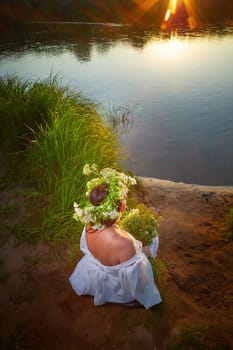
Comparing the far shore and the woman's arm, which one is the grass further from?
the woman's arm

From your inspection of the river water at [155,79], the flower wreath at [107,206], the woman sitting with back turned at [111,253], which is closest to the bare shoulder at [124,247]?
the woman sitting with back turned at [111,253]

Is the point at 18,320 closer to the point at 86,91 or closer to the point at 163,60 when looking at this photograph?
the point at 86,91

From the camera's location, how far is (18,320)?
3262 millimetres

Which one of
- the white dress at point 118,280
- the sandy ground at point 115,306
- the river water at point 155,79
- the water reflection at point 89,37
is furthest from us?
the water reflection at point 89,37

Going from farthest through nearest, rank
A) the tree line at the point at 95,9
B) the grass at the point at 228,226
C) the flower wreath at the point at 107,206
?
1. the tree line at the point at 95,9
2. the grass at the point at 228,226
3. the flower wreath at the point at 107,206

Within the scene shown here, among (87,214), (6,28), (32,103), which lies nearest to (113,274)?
(87,214)

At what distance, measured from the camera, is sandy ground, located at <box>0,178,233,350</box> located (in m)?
3.08

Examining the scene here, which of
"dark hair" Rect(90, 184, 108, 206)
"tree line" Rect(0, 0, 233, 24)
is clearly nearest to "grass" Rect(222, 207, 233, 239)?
"dark hair" Rect(90, 184, 108, 206)

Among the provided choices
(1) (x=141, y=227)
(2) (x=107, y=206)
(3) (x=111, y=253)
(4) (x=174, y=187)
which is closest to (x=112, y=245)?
(3) (x=111, y=253)

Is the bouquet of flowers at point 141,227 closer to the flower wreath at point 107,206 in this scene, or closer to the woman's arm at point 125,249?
the woman's arm at point 125,249

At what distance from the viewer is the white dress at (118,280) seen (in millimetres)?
2897

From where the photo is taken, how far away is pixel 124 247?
2.76 metres

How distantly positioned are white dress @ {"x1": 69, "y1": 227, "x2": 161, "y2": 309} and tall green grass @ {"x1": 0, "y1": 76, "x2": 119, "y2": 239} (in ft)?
3.50

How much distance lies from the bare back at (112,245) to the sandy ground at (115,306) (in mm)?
841
